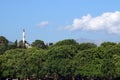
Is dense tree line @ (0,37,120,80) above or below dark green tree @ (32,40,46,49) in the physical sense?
below

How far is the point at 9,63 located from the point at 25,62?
466 centimetres

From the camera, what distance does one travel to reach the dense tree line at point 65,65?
3359 inches

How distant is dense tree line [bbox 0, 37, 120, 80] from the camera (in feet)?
280

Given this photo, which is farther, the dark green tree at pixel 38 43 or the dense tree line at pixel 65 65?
the dark green tree at pixel 38 43

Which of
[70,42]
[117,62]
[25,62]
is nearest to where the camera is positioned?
[117,62]

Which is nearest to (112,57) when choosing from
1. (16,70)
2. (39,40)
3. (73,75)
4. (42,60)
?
(73,75)

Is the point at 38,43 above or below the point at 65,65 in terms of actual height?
above

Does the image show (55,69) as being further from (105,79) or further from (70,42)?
(70,42)

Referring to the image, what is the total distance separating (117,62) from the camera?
279 feet

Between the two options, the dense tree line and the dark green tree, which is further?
the dark green tree

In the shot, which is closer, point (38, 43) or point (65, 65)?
point (65, 65)

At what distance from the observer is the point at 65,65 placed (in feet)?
287

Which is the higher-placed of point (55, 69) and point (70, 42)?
point (70, 42)

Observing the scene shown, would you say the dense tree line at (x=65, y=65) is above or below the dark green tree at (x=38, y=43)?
below
